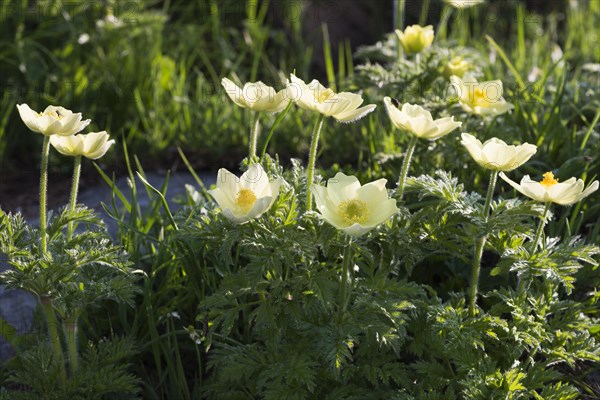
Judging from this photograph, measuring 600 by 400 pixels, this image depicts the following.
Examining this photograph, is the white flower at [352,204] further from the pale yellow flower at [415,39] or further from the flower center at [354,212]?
the pale yellow flower at [415,39]

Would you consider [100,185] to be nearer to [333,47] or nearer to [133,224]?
[133,224]

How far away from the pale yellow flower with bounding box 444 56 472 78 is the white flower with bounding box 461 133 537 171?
749 mm

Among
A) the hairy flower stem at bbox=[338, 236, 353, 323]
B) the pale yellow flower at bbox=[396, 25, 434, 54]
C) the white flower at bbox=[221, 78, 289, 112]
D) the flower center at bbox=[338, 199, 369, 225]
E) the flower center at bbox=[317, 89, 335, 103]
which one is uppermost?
the flower center at bbox=[317, 89, 335, 103]

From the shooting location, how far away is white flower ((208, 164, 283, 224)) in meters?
1.95

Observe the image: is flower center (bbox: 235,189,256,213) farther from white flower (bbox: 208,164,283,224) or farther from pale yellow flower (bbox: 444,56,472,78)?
pale yellow flower (bbox: 444,56,472,78)

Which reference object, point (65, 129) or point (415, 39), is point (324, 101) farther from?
point (415, 39)

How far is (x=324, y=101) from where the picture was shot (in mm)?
2029

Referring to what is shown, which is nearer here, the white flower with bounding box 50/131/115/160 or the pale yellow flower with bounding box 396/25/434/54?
the white flower with bounding box 50/131/115/160

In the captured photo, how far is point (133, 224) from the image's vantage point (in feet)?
8.64

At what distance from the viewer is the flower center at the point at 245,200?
1.95 metres

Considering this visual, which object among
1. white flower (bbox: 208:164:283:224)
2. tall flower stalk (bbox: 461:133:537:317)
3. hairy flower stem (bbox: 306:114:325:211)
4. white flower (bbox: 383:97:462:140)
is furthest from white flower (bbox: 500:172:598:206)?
white flower (bbox: 208:164:283:224)

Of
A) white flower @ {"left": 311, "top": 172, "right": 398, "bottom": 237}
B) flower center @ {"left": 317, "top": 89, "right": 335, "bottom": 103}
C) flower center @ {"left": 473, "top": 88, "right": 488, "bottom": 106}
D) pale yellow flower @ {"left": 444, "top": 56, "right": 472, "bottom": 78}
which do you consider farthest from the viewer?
pale yellow flower @ {"left": 444, "top": 56, "right": 472, "bottom": 78}

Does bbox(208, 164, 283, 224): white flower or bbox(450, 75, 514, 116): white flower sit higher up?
bbox(208, 164, 283, 224): white flower

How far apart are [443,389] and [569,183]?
67cm
